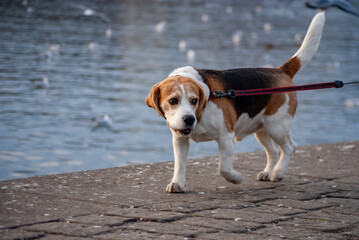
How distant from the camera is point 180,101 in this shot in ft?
15.9

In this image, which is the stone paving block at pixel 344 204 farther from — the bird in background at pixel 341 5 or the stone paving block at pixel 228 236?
the bird in background at pixel 341 5

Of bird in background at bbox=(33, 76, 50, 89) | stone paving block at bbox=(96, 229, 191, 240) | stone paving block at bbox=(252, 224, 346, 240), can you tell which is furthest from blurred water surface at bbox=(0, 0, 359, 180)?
stone paving block at bbox=(252, 224, 346, 240)

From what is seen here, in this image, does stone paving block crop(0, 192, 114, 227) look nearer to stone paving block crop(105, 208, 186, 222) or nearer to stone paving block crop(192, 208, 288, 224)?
stone paving block crop(105, 208, 186, 222)

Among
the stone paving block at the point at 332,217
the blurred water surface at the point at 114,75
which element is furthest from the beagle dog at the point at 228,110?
the blurred water surface at the point at 114,75

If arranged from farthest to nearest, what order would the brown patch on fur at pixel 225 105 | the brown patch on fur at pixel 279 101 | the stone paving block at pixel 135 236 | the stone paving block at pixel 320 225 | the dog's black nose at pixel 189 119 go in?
the brown patch on fur at pixel 279 101 → the brown patch on fur at pixel 225 105 → the dog's black nose at pixel 189 119 → the stone paving block at pixel 320 225 → the stone paving block at pixel 135 236

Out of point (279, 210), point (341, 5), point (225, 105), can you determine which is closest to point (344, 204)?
point (279, 210)

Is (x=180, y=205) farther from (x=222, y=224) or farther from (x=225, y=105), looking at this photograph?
(x=225, y=105)

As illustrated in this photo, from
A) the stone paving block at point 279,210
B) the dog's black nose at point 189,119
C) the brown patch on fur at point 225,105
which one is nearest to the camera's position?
the stone paving block at point 279,210

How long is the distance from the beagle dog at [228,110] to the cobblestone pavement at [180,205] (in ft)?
0.78

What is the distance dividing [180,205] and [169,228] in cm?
66

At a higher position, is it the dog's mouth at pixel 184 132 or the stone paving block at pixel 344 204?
the dog's mouth at pixel 184 132

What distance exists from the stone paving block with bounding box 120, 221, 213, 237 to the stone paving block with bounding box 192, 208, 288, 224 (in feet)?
1.08

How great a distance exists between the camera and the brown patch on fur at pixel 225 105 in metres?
5.24

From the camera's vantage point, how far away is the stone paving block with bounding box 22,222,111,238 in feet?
12.6
